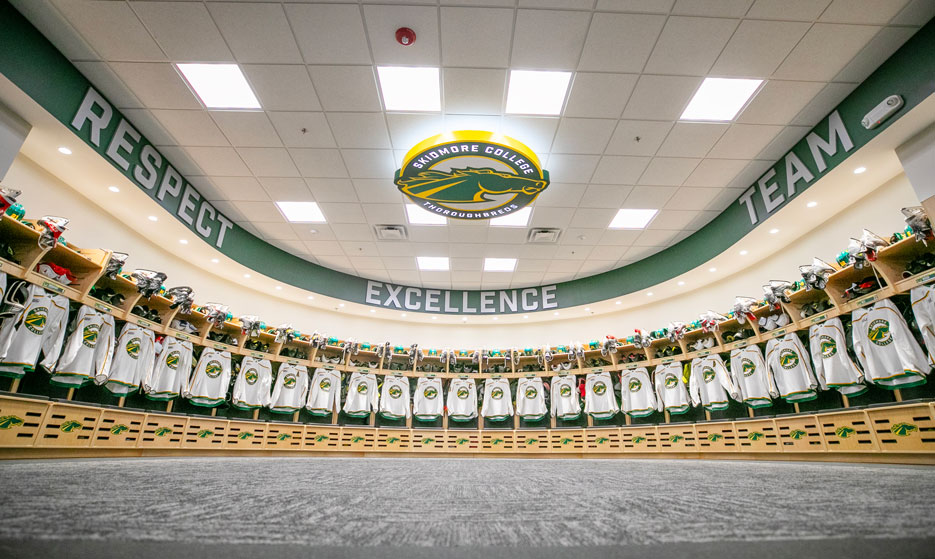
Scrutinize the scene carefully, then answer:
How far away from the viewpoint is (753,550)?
414mm

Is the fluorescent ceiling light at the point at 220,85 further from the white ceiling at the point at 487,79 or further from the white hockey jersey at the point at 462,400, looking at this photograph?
the white hockey jersey at the point at 462,400

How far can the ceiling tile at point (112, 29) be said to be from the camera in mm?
3026

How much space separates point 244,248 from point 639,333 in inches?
272

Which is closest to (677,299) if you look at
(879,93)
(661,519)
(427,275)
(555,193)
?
(555,193)

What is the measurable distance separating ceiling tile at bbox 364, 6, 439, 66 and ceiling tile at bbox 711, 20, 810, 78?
2.60m

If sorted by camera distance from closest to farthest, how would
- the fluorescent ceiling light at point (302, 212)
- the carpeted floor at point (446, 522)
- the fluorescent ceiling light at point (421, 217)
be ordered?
1. the carpeted floor at point (446, 522)
2. the fluorescent ceiling light at point (302, 212)
3. the fluorescent ceiling light at point (421, 217)

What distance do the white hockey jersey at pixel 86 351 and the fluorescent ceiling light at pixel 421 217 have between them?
3.71 m

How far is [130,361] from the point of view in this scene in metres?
4.15

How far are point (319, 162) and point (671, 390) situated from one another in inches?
245

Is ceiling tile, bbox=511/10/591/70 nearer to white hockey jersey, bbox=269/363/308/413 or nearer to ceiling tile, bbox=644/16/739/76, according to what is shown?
ceiling tile, bbox=644/16/739/76

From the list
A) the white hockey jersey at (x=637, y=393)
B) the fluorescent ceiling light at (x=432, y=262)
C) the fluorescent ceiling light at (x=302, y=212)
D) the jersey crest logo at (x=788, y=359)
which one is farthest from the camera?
the fluorescent ceiling light at (x=432, y=262)

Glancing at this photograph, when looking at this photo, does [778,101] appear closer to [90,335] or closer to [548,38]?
[548,38]

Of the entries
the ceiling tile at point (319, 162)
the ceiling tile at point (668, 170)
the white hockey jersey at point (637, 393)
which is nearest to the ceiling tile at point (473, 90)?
the ceiling tile at point (319, 162)

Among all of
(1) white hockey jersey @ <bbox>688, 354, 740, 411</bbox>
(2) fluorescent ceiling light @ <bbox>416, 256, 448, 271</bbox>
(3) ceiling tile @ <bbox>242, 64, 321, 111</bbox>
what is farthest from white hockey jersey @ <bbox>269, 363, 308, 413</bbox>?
(1) white hockey jersey @ <bbox>688, 354, 740, 411</bbox>
